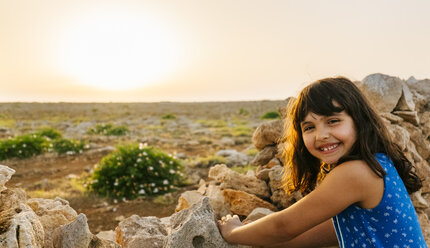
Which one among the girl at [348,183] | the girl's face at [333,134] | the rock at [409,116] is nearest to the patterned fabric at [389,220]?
the girl at [348,183]

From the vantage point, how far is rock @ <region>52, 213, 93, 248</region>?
7.59 feet

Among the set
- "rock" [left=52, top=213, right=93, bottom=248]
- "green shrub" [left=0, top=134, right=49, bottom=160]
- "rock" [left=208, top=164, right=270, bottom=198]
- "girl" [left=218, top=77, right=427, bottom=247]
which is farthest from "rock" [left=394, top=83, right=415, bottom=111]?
"green shrub" [left=0, top=134, right=49, bottom=160]

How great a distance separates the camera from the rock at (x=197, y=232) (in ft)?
7.84

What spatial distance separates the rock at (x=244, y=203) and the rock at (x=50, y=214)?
5.42 ft

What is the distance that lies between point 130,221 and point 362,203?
190cm

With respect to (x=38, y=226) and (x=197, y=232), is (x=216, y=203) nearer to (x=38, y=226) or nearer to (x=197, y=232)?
(x=197, y=232)

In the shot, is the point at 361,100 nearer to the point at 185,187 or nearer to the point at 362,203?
the point at 362,203

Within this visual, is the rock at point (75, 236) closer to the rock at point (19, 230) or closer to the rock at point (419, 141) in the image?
the rock at point (19, 230)

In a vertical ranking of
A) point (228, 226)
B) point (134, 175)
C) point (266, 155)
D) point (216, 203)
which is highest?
point (266, 155)

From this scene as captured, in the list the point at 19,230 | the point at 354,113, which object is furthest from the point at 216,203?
the point at 19,230

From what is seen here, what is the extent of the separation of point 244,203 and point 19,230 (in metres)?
2.27

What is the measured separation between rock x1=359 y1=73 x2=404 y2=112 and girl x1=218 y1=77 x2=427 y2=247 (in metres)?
2.24

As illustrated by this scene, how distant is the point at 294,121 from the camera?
242 centimetres

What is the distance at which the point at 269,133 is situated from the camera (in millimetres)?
4605
